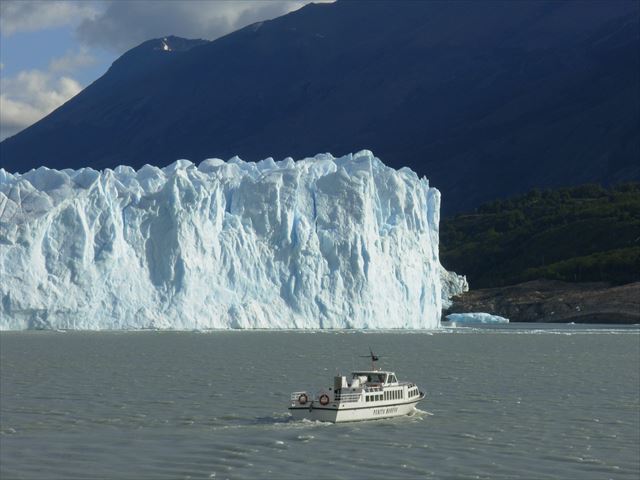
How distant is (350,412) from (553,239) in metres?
96.9

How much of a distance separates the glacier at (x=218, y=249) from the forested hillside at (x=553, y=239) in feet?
140

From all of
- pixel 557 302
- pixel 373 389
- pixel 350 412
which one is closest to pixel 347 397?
pixel 350 412

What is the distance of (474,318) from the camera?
305ft

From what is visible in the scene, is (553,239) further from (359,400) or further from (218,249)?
(359,400)

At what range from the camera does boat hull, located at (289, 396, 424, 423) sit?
26.8 metres

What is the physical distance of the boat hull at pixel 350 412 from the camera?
2680cm

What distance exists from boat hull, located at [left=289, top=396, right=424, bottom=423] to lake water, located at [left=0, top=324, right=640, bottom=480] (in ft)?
1.01

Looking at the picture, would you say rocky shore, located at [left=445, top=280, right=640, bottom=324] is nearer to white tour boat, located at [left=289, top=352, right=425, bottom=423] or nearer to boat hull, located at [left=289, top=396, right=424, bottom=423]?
white tour boat, located at [left=289, top=352, right=425, bottom=423]

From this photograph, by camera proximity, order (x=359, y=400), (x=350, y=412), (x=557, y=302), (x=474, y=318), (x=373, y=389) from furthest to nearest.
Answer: (x=557, y=302), (x=474, y=318), (x=373, y=389), (x=359, y=400), (x=350, y=412)

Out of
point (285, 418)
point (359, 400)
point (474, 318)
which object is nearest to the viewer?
point (285, 418)

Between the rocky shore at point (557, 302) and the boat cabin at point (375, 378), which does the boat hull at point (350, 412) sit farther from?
the rocky shore at point (557, 302)

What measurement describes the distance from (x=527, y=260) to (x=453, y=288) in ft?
75.7

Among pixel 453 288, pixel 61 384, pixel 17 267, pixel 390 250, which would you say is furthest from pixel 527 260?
pixel 61 384

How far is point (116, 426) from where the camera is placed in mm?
25078
